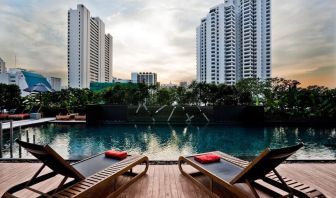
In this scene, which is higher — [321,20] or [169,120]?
[321,20]

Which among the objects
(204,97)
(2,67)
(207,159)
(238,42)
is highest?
(238,42)

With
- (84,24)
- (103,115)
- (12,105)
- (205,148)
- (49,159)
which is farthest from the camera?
(84,24)

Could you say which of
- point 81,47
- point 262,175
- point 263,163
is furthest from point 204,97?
point 81,47

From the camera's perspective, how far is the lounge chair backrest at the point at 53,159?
2.50 m

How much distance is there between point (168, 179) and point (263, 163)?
1.76 metres

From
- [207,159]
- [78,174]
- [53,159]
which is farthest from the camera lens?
[207,159]

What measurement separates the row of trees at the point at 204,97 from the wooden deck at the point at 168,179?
13.2 m

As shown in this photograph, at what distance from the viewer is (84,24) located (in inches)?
2813

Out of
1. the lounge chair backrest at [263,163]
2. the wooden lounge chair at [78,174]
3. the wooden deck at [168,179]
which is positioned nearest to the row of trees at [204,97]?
the wooden deck at [168,179]

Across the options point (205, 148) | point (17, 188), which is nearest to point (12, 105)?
point (205, 148)

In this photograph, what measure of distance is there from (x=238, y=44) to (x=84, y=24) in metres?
48.8

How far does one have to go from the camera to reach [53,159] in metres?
2.59

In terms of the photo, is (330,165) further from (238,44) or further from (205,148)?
(238,44)

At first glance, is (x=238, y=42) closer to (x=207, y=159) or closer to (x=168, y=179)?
(x=207, y=159)
